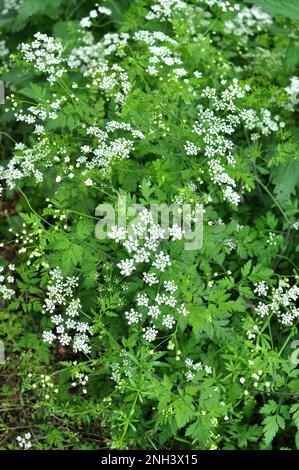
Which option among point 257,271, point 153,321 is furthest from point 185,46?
point 153,321

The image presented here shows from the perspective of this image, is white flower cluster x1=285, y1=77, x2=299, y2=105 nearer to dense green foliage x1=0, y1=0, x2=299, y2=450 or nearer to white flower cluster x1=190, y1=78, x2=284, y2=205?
dense green foliage x1=0, y1=0, x2=299, y2=450

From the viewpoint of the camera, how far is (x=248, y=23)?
532cm

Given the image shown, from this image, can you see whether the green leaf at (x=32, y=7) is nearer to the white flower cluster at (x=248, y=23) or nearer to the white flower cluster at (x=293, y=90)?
the white flower cluster at (x=248, y=23)

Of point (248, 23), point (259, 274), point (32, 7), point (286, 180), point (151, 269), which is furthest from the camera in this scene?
point (248, 23)

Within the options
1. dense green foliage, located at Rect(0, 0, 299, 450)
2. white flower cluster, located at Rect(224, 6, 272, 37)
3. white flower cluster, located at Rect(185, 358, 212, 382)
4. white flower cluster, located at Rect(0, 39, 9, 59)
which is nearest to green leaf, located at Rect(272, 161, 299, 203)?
dense green foliage, located at Rect(0, 0, 299, 450)

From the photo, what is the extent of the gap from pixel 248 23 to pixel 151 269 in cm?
289

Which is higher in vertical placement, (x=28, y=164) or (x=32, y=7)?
(x=32, y=7)

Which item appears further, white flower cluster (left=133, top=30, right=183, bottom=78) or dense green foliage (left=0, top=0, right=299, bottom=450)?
white flower cluster (left=133, top=30, right=183, bottom=78)

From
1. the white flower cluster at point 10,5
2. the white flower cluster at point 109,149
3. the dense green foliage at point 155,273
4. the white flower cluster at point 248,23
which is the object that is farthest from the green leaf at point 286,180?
the white flower cluster at point 10,5

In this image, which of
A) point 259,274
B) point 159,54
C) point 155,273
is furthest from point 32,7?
point 259,274

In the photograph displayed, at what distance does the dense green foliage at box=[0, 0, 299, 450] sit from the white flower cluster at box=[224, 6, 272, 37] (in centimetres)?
61

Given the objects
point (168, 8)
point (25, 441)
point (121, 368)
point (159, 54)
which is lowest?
point (25, 441)

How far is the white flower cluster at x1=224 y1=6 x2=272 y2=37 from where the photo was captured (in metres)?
5.21

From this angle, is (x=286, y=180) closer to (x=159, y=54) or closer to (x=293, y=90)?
(x=293, y=90)
